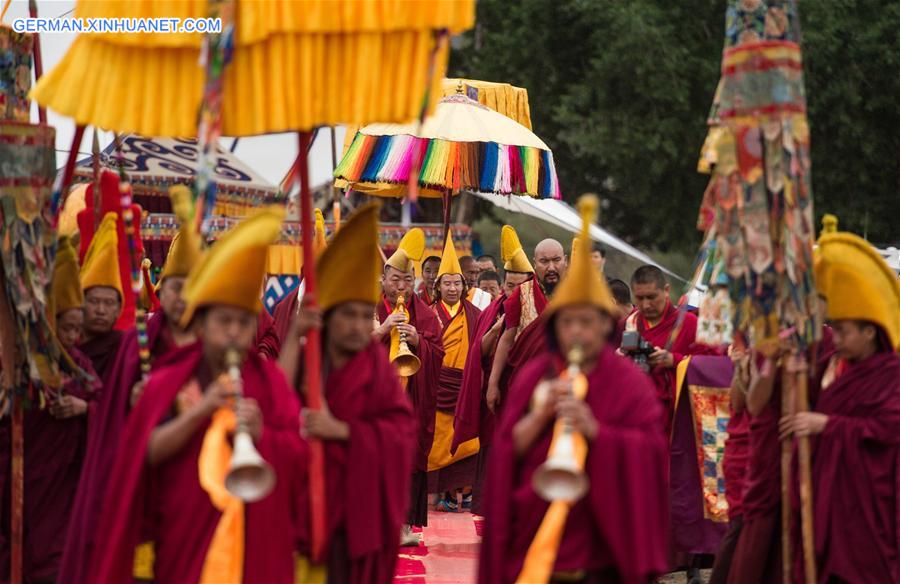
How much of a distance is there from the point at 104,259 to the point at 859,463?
316cm

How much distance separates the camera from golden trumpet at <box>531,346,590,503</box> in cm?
470

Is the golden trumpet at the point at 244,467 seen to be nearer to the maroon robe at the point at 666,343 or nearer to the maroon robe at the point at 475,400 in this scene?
the maroon robe at the point at 666,343

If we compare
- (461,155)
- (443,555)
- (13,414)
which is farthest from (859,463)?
(461,155)

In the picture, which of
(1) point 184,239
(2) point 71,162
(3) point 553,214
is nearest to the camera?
(1) point 184,239

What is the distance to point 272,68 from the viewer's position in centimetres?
534

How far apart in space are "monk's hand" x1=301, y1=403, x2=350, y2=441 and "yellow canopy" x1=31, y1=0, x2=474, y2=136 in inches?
36.8

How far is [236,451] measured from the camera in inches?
181

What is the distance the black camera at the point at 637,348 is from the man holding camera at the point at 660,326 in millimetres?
176

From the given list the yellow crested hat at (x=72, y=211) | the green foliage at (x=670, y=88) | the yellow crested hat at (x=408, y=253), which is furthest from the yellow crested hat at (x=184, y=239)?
the green foliage at (x=670, y=88)

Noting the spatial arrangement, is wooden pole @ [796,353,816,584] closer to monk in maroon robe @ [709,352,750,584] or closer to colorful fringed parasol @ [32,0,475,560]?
monk in maroon robe @ [709,352,750,584]

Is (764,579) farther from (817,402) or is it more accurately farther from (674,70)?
(674,70)

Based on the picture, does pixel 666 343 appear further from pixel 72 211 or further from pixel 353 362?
pixel 353 362

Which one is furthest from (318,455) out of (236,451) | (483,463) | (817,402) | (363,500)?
(483,463)

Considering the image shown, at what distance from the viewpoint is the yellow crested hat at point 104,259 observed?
678 centimetres
